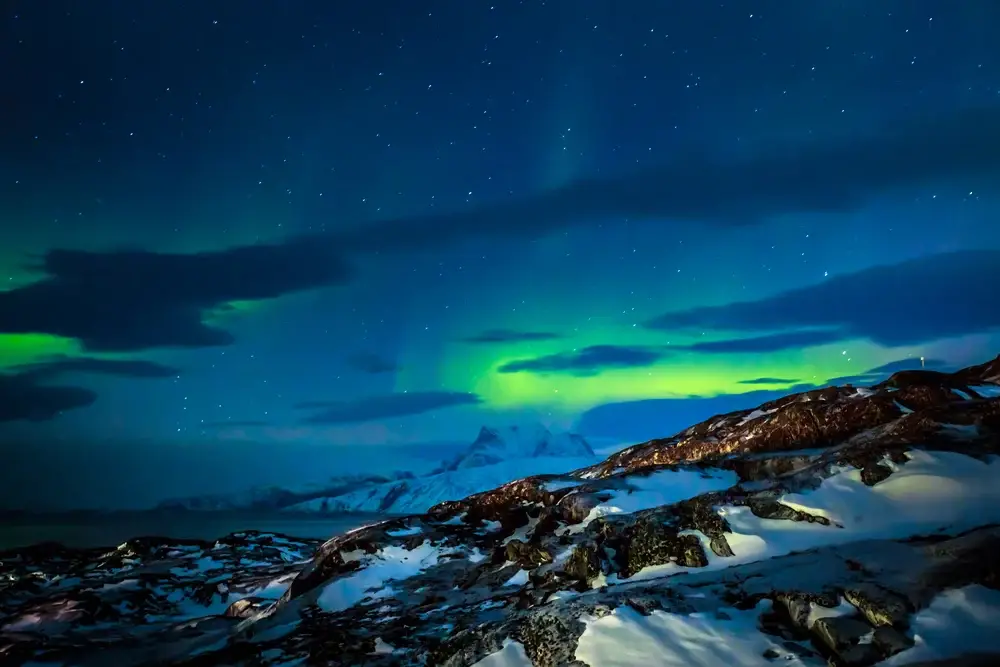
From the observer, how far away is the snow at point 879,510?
23.1 meters

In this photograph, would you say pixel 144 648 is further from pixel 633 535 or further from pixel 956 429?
pixel 956 429

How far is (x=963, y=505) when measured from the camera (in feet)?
77.0

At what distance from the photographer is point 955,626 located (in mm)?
15641

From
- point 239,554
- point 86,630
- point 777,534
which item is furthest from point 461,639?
point 239,554

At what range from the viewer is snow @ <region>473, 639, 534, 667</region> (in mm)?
18891

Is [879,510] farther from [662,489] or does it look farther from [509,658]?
[509,658]

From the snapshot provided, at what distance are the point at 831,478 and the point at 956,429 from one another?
8.33m

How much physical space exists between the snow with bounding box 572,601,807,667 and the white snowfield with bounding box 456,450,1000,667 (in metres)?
0.03

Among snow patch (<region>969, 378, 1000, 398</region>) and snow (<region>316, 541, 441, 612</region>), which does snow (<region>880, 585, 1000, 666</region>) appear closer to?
snow (<region>316, 541, 441, 612</region>)

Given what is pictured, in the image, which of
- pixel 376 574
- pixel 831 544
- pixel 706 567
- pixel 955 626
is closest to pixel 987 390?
pixel 831 544

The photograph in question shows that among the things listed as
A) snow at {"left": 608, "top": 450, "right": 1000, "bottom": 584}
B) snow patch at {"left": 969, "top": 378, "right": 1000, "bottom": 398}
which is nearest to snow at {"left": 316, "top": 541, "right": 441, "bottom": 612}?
snow at {"left": 608, "top": 450, "right": 1000, "bottom": 584}

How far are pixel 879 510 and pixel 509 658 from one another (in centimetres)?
1579

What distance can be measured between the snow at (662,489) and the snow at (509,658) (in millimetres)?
15021

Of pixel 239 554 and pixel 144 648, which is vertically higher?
pixel 239 554
